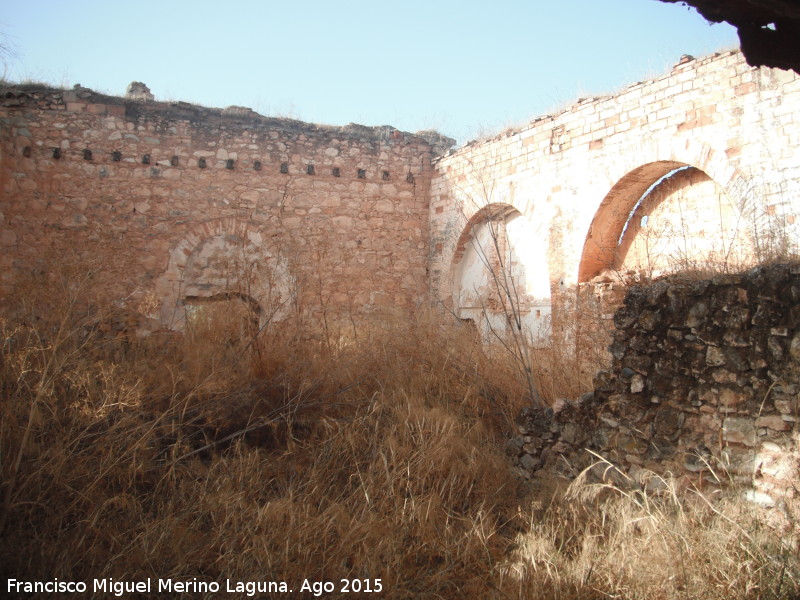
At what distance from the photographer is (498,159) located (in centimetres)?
888

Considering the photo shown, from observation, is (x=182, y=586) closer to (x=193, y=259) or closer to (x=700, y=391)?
(x=700, y=391)

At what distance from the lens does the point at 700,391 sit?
3.34m

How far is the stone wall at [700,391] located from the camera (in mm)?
2977

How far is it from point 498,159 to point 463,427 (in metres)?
5.38

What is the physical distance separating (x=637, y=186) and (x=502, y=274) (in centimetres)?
207

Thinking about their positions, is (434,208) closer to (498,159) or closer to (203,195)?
(498,159)

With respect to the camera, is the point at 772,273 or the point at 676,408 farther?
the point at 676,408

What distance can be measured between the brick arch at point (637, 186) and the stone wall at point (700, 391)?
2940mm

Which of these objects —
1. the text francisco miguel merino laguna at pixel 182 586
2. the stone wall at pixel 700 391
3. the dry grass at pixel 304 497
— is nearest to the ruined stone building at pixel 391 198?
the dry grass at pixel 304 497

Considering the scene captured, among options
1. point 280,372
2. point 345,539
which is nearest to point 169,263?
point 280,372

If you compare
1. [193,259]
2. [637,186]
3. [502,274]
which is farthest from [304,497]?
[193,259]

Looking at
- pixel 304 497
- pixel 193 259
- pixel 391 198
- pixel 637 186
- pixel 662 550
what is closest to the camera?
pixel 662 550

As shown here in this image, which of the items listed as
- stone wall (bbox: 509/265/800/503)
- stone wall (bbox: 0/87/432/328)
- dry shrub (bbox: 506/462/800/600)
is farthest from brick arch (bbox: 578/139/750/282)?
dry shrub (bbox: 506/462/800/600)

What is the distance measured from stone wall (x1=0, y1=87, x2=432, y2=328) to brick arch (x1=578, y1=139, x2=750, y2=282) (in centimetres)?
342
